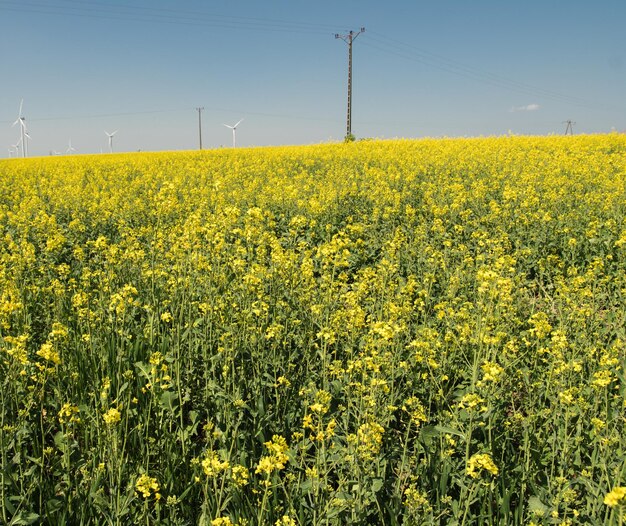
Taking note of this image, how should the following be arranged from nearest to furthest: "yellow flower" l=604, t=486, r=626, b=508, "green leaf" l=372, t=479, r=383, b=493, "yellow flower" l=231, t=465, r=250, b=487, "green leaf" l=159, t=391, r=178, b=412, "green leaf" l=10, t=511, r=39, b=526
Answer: "yellow flower" l=604, t=486, r=626, b=508 → "yellow flower" l=231, t=465, r=250, b=487 → "green leaf" l=10, t=511, r=39, b=526 → "green leaf" l=372, t=479, r=383, b=493 → "green leaf" l=159, t=391, r=178, b=412

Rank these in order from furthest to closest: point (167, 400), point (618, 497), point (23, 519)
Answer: point (167, 400), point (23, 519), point (618, 497)

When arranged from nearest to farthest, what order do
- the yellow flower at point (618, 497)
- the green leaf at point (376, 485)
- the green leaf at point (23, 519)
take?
the yellow flower at point (618, 497) → the green leaf at point (23, 519) → the green leaf at point (376, 485)

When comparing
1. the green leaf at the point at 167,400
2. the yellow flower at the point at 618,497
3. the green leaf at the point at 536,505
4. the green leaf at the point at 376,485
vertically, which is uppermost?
the yellow flower at the point at 618,497

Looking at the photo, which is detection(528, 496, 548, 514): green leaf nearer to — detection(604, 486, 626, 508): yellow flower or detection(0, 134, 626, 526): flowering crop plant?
detection(0, 134, 626, 526): flowering crop plant

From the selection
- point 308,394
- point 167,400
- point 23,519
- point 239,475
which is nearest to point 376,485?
point 239,475

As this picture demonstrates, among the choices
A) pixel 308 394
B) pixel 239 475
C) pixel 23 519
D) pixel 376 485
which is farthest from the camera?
pixel 308 394

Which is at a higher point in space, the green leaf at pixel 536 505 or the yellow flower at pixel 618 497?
the yellow flower at pixel 618 497

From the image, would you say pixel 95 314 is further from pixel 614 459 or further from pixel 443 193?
pixel 443 193

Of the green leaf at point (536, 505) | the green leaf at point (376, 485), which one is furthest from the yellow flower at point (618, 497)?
the green leaf at point (376, 485)

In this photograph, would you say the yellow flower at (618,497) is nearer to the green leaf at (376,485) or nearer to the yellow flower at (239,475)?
the green leaf at (376,485)

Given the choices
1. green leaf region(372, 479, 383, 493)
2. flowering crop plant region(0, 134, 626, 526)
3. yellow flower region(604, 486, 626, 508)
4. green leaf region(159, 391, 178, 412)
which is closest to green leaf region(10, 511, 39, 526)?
flowering crop plant region(0, 134, 626, 526)

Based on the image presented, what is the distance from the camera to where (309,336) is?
14.3 ft

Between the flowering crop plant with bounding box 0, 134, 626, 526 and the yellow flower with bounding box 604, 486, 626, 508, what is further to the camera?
the flowering crop plant with bounding box 0, 134, 626, 526

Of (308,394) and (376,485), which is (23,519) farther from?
(308,394)
